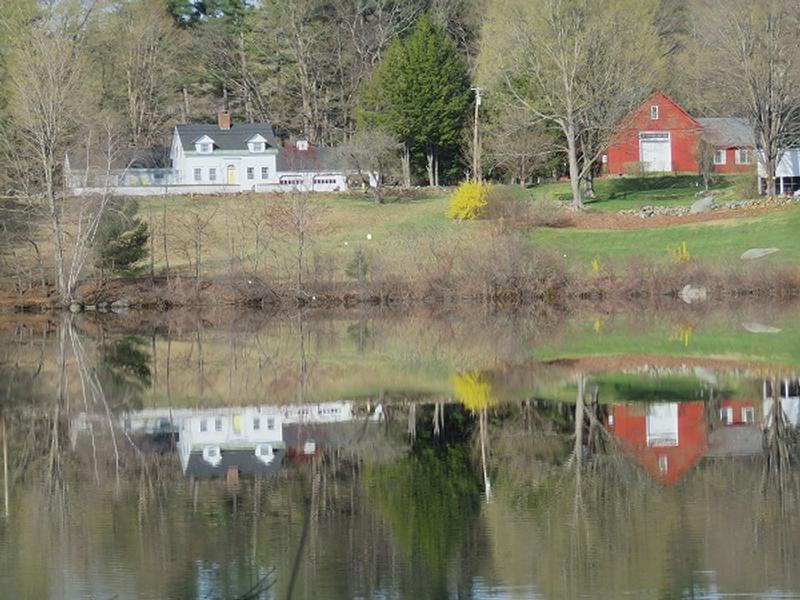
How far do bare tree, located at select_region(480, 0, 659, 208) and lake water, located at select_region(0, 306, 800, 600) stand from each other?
26784mm

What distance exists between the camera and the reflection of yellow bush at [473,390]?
2758 centimetres

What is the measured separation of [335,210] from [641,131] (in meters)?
20.0

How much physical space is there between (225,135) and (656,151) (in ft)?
82.2

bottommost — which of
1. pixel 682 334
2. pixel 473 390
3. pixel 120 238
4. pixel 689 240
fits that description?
pixel 473 390

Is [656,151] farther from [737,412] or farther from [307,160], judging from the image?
[737,412]

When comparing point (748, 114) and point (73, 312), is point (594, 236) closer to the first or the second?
point (748, 114)

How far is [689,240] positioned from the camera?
57469 mm

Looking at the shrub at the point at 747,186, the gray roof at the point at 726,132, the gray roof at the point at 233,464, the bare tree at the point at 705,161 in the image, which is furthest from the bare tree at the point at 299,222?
the gray roof at the point at 233,464

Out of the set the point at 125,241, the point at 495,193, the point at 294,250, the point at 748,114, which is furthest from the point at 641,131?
the point at 125,241

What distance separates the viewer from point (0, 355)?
38.8 m

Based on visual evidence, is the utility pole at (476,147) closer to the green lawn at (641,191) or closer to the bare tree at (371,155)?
the green lawn at (641,191)

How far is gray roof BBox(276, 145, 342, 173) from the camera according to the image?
75000 millimetres

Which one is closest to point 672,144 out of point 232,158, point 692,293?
point 232,158

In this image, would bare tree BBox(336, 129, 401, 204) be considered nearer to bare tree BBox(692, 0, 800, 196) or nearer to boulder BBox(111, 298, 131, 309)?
bare tree BBox(692, 0, 800, 196)
